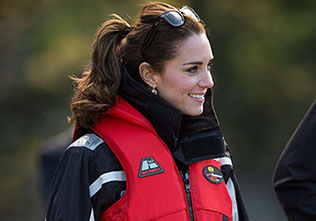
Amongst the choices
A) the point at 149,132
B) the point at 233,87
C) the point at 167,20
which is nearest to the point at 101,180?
the point at 149,132

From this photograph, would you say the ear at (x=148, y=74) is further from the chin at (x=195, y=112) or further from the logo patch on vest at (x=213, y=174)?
the logo patch on vest at (x=213, y=174)

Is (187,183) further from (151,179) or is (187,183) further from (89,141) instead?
(89,141)

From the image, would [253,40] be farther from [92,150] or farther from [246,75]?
[92,150]

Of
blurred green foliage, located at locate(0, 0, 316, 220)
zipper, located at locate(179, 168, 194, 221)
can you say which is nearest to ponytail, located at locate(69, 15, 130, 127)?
zipper, located at locate(179, 168, 194, 221)

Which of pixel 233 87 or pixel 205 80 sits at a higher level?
pixel 205 80

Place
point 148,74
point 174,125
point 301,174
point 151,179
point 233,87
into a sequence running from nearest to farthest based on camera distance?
1. point 301,174
2. point 151,179
3. point 174,125
4. point 148,74
5. point 233,87

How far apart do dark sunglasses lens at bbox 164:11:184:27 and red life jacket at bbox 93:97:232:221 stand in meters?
→ 0.49

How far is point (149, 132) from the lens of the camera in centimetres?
260

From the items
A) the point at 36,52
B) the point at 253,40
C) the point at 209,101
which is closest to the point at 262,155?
the point at 253,40

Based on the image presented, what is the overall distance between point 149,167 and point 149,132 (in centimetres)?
21

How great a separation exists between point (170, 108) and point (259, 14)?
24.8 ft

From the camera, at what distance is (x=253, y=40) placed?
9.52 meters

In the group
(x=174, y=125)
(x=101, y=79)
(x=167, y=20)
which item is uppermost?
(x=167, y=20)

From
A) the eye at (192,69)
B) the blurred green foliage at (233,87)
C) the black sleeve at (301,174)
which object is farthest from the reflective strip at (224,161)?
the blurred green foliage at (233,87)
